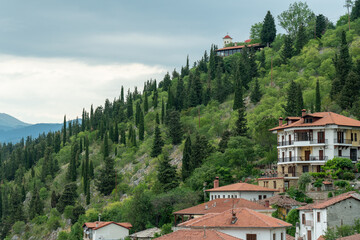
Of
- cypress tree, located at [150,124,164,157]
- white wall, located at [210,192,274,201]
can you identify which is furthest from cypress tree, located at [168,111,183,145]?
white wall, located at [210,192,274,201]

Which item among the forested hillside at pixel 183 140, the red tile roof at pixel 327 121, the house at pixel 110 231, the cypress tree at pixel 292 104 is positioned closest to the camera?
the red tile roof at pixel 327 121

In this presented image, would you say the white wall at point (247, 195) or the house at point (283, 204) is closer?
the house at point (283, 204)

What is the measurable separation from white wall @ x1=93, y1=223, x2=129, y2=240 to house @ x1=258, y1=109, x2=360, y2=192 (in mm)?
17927

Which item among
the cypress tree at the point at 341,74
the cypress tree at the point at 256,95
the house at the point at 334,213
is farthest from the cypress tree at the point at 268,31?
the house at the point at 334,213

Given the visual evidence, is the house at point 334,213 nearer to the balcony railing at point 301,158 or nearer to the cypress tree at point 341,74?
the balcony railing at point 301,158

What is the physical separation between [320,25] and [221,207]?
82696 millimetres

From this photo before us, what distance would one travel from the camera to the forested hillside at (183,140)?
78.1m

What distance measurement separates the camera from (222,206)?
2357 inches

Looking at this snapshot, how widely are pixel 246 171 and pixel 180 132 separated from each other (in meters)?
37.7

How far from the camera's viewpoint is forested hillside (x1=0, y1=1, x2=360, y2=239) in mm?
78125

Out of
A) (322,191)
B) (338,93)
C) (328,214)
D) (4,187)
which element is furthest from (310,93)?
(4,187)

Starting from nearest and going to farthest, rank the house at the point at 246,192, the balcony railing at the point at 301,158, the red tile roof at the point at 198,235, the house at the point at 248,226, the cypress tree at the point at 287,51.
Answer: the red tile roof at the point at 198,235 < the house at the point at 248,226 < the house at the point at 246,192 < the balcony railing at the point at 301,158 < the cypress tree at the point at 287,51

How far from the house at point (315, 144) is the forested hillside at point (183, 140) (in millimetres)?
8042

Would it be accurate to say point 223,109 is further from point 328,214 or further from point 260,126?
point 328,214
